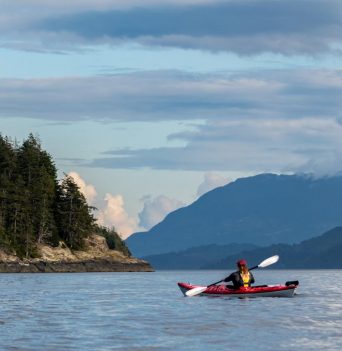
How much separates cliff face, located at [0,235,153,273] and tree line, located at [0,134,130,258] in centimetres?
190

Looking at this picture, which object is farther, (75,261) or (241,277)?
(75,261)

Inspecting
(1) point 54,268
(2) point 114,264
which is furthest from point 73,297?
(2) point 114,264

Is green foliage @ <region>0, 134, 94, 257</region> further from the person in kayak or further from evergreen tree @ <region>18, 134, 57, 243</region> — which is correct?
the person in kayak

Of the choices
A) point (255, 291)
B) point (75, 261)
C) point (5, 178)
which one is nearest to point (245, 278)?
point (255, 291)

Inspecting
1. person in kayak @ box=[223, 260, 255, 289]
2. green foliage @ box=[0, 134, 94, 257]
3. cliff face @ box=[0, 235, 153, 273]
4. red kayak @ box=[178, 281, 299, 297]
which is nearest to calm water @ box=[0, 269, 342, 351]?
red kayak @ box=[178, 281, 299, 297]

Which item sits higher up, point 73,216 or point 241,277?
point 73,216

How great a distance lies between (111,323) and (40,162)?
14454 centimetres

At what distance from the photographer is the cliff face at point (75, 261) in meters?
157

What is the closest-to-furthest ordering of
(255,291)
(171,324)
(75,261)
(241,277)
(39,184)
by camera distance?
1. (171,324)
2. (241,277)
3. (255,291)
4. (75,261)
5. (39,184)

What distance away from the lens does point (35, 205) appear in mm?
175625

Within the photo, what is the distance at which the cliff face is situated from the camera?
15700cm

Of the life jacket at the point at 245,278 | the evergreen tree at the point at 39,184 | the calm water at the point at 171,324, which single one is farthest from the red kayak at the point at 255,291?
the evergreen tree at the point at 39,184

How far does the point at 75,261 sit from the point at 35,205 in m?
14.3

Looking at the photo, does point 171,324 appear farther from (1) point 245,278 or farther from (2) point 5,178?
(2) point 5,178
